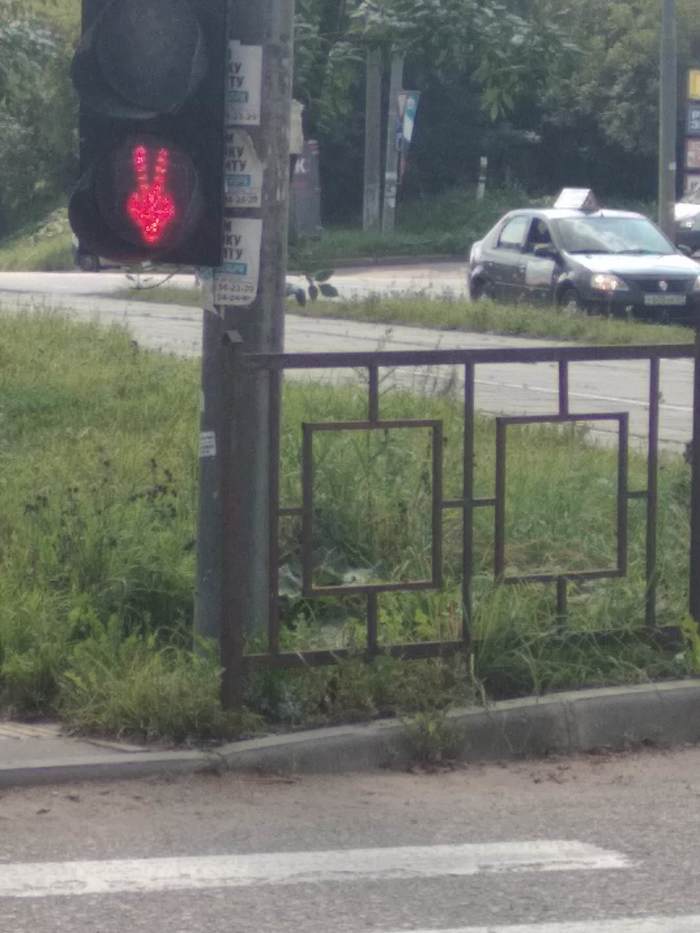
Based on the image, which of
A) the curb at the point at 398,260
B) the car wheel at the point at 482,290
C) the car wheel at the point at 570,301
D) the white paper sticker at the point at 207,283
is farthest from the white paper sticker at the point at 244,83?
the curb at the point at 398,260

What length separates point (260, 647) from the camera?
6.20 m

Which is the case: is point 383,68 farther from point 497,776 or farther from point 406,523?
point 497,776

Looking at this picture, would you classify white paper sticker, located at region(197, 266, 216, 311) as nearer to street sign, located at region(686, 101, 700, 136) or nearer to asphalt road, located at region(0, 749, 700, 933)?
asphalt road, located at region(0, 749, 700, 933)

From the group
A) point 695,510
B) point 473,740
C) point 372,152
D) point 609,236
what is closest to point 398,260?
point 372,152

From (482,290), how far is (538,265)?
5.94 feet

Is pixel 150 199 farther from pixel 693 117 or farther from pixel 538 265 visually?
pixel 538 265

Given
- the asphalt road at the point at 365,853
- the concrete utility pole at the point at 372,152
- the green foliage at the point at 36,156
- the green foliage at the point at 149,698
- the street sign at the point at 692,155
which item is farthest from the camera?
the green foliage at the point at 36,156

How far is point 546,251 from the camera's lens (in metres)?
23.3

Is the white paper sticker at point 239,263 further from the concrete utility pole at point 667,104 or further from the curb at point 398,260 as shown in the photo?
the curb at point 398,260

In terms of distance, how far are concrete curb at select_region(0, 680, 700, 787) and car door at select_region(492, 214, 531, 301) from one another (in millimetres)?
17814

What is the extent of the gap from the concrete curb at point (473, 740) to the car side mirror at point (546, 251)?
17128 millimetres

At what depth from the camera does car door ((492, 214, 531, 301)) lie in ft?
78.7

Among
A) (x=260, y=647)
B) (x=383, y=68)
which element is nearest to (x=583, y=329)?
(x=383, y=68)

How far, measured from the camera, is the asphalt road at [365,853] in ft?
14.7
